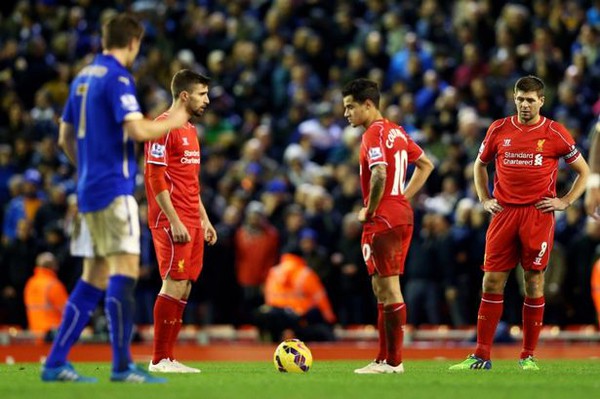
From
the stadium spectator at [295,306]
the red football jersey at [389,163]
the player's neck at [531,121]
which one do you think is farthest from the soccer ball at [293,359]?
the stadium spectator at [295,306]

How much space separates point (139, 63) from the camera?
26.6m

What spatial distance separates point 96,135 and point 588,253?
1073 centimetres

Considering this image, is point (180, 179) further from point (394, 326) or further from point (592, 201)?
point (592, 201)

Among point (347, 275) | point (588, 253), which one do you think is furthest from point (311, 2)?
point (588, 253)

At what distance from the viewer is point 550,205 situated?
12.8 metres

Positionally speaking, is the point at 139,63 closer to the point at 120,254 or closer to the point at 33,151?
the point at 33,151

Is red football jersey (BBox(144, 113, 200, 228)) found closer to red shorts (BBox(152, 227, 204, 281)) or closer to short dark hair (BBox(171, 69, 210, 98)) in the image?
red shorts (BBox(152, 227, 204, 281))

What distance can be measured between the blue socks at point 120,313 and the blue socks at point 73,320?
289 millimetres

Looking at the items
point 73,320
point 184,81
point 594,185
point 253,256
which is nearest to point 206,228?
point 184,81

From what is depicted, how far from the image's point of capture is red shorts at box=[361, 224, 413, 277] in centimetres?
1155

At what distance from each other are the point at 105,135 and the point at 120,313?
128 centimetres

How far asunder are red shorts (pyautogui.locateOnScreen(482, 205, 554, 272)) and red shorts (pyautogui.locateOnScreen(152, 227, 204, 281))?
9.54ft

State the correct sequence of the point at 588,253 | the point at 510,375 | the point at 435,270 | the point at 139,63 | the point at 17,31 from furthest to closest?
the point at 17,31
the point at 139,63
the point at 435,270
the point at 588,253
the point at 510,375

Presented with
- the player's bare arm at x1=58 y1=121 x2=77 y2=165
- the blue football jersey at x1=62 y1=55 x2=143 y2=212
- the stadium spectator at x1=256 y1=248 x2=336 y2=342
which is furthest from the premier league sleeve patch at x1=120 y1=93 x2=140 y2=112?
the stadium spectator at x1=256 y1=248 x2=336 y2=342
